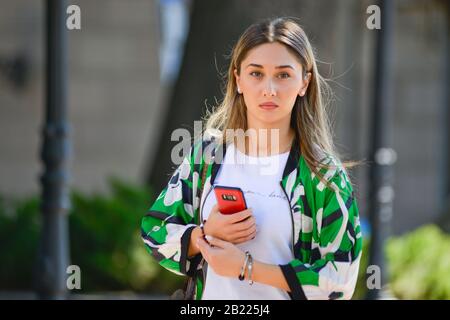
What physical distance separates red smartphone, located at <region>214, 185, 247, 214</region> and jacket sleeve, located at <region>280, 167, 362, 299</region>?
20 centimetres

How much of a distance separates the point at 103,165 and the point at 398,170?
4.60m

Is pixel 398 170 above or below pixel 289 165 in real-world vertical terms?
below

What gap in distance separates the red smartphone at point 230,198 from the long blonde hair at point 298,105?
24cm

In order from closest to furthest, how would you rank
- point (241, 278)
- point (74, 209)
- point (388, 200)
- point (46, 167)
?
point (241, 278) < point (46, 167) < point (388, 200) < point (74, 209)

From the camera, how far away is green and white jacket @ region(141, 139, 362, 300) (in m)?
2.42

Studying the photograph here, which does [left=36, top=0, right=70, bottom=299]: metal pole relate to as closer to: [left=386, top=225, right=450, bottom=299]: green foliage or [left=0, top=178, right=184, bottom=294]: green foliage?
[left=0, top=178, right=184, bottom=294]: green foliage

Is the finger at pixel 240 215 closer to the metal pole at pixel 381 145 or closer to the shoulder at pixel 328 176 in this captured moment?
the shoulder at pixel 328 176

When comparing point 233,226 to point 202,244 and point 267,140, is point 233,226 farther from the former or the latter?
point 267,140

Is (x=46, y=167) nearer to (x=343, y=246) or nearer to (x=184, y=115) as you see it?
(x=184, y=115)

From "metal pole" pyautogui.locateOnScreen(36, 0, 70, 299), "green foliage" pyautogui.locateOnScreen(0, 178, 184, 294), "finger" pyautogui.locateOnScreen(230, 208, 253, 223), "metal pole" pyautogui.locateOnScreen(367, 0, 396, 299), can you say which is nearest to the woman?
"finger" pyautogui.locateOnScreen(230, 208, 253, 223)

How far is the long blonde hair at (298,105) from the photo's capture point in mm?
2496

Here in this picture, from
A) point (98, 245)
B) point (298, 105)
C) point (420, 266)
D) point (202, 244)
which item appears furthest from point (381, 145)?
point (202, 244)
